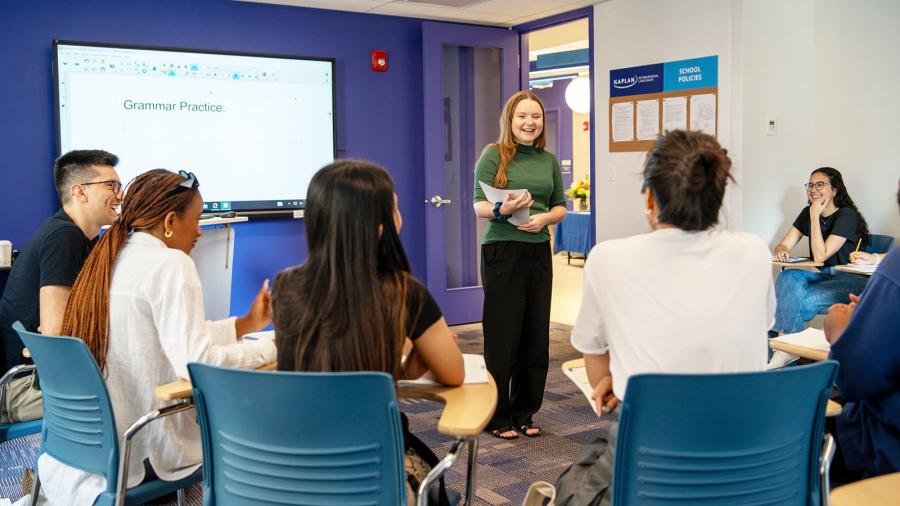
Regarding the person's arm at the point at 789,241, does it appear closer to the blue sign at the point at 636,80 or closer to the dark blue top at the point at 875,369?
the blue sign at the point at 636,80

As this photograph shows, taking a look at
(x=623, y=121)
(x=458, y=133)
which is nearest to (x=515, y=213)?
(x=623, y=121)

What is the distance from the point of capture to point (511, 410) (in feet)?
12.9

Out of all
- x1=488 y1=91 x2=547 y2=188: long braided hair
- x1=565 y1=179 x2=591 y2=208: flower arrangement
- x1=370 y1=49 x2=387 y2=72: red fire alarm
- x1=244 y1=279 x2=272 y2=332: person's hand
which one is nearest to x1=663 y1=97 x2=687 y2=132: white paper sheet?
x1=488 y1=91 x2=547 y2=188: long braided hair

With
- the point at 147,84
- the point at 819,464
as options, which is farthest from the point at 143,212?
the point at 147,84

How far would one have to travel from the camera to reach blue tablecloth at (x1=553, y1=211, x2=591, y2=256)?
10.0 m

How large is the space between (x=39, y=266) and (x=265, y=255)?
10.1ft

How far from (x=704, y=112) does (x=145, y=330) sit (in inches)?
162

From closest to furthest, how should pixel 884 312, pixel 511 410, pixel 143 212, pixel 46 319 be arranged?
pixel 884 312 < pixel 143 212 < pixel 46 319 < pixel 511 410

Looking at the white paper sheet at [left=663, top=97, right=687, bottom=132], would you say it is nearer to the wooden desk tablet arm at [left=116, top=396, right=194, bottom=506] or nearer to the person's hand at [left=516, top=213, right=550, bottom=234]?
the person's hand at [left=516, top=213, right=550, bottom=234]

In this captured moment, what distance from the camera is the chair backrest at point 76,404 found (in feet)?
6.35

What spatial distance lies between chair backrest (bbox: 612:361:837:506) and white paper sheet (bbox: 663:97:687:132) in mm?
4072

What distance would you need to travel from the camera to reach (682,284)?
1.67m

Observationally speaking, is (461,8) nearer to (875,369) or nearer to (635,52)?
(635,52)

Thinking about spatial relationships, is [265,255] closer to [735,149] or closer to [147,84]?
[147,84]
